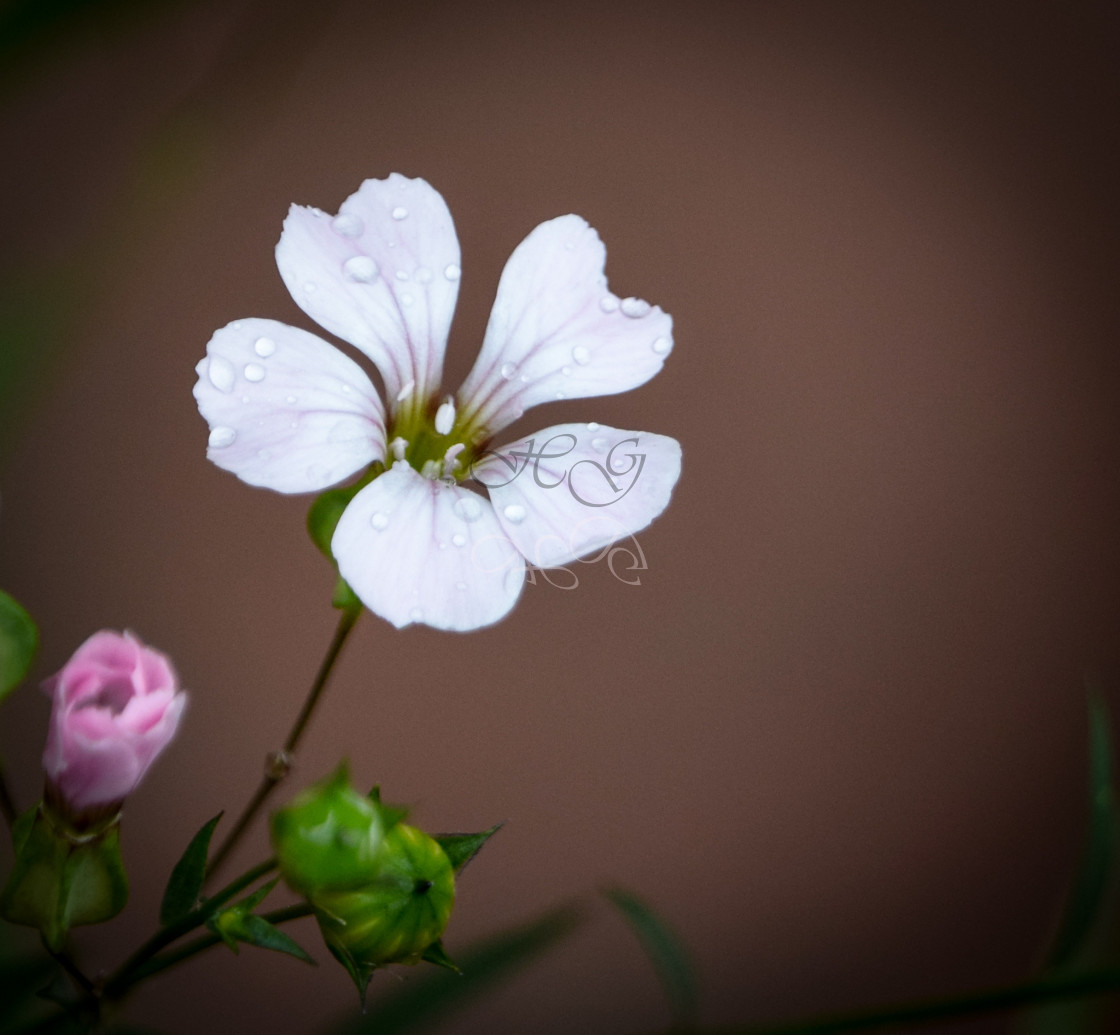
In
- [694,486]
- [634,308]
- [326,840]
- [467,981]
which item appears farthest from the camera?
[694,486]

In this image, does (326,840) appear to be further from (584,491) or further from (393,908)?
(584,491)

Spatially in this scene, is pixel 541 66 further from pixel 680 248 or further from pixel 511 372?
pixel 511 372

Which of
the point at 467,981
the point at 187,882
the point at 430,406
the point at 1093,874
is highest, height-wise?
the point at 430,406

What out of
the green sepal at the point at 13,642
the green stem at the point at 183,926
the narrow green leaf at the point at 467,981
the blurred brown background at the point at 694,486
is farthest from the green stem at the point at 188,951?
the blurred brown background at the point at 694,486

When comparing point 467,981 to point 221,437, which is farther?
point 467,981

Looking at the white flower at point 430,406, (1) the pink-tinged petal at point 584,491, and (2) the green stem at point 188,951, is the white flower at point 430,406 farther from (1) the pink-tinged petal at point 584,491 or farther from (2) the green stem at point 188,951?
(2) the green stem at point 188,951

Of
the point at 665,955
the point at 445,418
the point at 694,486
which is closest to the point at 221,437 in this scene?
the point at 445,418
